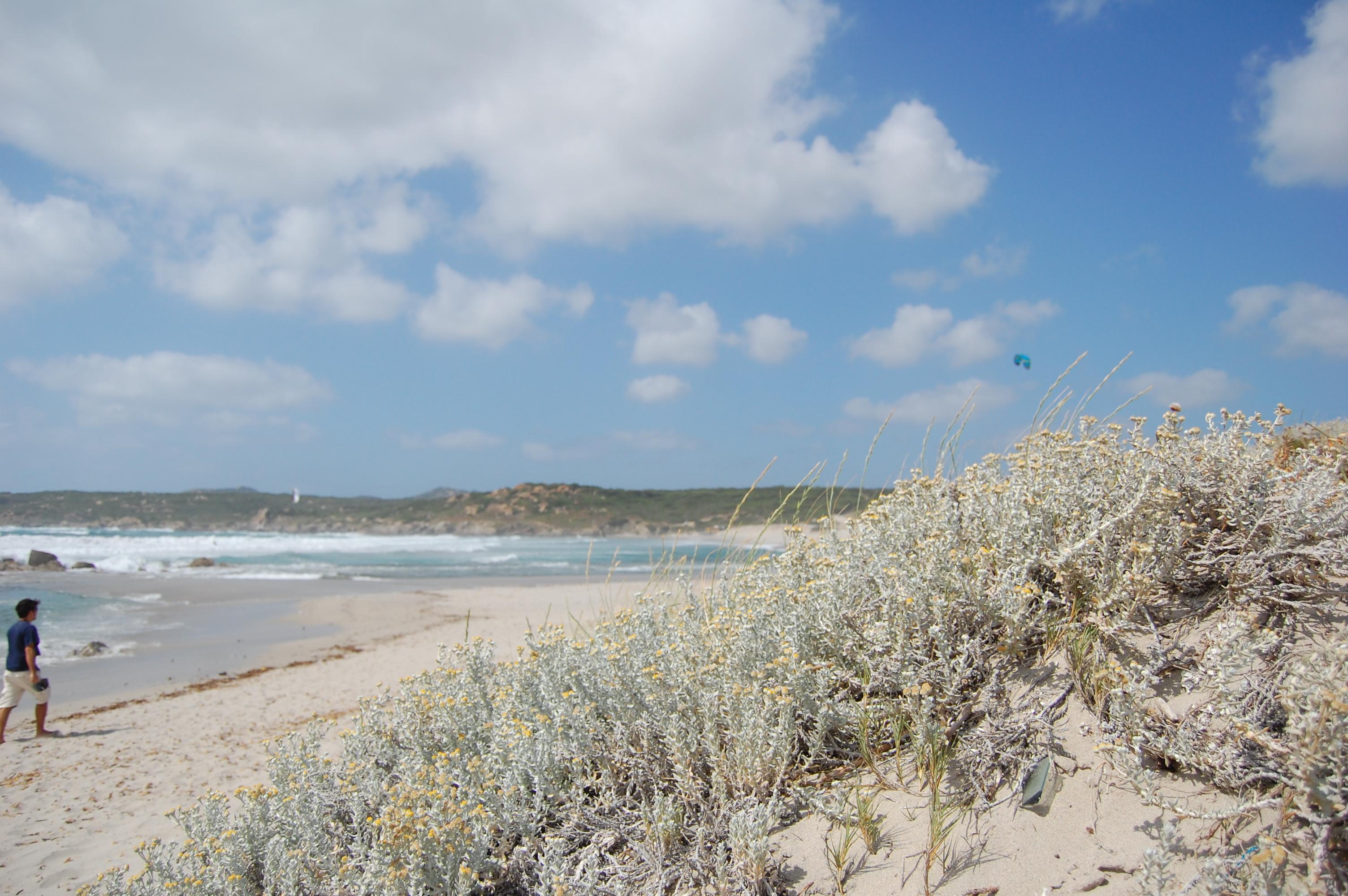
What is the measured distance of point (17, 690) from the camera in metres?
7.61

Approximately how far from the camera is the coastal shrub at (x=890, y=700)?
2.65 metres

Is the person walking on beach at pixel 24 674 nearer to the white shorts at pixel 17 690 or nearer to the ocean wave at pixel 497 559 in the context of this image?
the white shorts at pixel 17 690

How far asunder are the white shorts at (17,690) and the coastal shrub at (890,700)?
5395 mm

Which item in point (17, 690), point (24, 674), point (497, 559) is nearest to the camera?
point (17, 690)

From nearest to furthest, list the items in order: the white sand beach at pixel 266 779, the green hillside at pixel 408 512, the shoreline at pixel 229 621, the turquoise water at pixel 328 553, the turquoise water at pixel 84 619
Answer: the white sand beach at pixel 266 779, the shoreline at pixel 229 621, the turquoise water at pixel 84 619, the turquoise water at pixel 328 553, the green hillside at pixel 408 512

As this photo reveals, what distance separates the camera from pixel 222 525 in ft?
178

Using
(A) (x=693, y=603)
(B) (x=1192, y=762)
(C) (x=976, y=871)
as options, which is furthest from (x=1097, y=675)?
(A) (x=693, y=603)

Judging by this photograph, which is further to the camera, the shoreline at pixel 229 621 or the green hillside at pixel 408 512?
the green hillside at pixel 408 512

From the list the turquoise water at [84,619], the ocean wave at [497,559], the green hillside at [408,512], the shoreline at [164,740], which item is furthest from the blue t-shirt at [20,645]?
the green hillside at [408,512]

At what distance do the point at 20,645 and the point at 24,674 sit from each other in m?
0.35

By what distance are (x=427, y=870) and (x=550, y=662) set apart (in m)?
1.28

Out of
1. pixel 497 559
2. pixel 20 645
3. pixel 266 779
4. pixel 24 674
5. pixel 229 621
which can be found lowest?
pixel 497 559

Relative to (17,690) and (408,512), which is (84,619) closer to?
(17,690)

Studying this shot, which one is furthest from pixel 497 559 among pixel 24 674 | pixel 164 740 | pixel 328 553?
pixel 164 740
